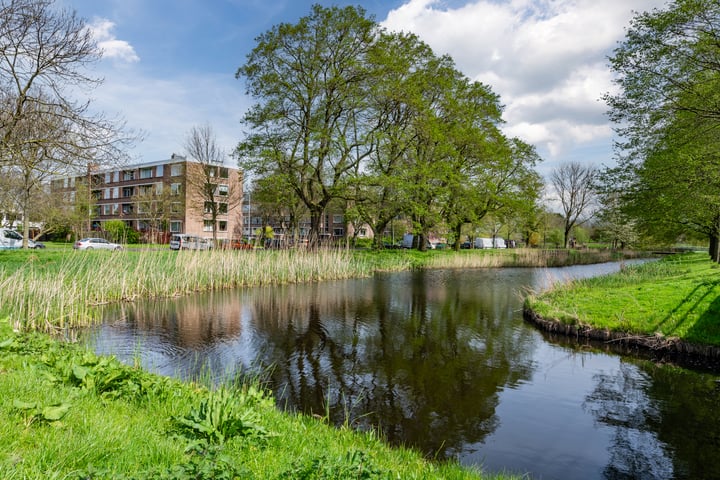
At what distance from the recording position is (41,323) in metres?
9.54

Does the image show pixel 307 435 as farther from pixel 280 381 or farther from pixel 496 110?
pixel 496 110

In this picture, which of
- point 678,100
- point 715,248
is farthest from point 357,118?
point 715,248

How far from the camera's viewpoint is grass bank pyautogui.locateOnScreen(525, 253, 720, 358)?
963 cm

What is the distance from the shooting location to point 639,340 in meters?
10.2

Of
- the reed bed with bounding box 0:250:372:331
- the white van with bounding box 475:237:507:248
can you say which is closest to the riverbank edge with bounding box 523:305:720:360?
the reed bed with bounding box 0:250:372:331

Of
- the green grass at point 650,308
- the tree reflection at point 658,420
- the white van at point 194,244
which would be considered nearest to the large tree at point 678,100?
the green grass at point 650,308

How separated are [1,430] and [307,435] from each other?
2488 millimetres

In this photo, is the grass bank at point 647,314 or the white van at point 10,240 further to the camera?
the white van at point 10,240

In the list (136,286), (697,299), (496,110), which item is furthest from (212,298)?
(496,110)

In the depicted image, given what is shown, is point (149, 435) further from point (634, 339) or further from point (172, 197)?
point (172, 197)

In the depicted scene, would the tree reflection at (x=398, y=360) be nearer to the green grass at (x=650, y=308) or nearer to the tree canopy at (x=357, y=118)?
the green grass at (x=650, y=308)

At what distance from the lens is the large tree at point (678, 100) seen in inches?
508

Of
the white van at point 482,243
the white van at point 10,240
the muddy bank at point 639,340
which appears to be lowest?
the muddy bank at point 639,340

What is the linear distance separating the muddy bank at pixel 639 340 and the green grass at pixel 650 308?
119 mm
